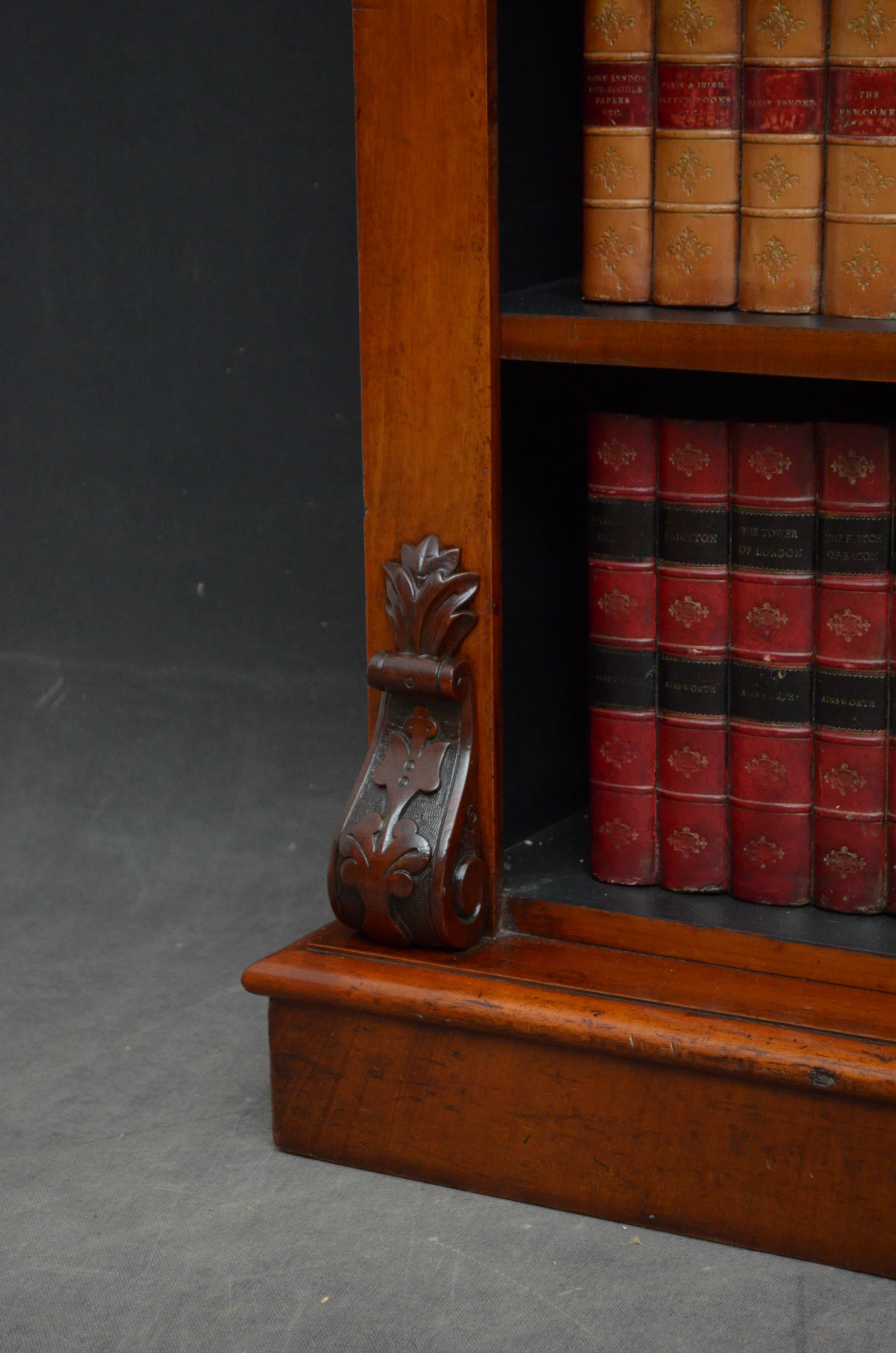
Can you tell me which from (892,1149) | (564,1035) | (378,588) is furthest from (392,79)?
(892,1149)

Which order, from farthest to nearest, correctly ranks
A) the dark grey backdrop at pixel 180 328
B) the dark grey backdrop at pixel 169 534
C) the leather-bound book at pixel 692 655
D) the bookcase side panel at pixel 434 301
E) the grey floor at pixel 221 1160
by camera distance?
the dark grey backdrop at pixel 180 328
the dark grey backdrop at pixel 169 534
the leather-bound book at pixel 692 655
the bookcase side panel at pixel 434 301
the grey floor at pixel 221 1160

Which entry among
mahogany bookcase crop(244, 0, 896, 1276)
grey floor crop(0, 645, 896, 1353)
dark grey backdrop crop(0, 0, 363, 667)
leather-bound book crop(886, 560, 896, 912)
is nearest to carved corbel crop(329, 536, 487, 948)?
mahogany bookcase crop(244, 0, 896, 1276)

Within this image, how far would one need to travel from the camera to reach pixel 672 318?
1706 millimetres

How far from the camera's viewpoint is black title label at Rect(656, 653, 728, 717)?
1.85 m

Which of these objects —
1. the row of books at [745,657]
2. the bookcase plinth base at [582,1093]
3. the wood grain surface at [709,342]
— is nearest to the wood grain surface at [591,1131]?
the bookcase plinth base at [582,1093]

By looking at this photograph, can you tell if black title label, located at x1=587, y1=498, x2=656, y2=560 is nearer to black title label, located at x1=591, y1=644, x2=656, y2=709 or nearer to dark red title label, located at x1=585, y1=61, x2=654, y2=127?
black title label, located at x1=591, y1=644, x2=656, y2=709

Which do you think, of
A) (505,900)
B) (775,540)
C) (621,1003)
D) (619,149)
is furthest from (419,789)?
(619,149)

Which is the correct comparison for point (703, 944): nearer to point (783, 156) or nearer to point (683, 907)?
point (683, 907)

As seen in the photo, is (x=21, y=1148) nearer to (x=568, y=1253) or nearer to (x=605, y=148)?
(x=568, y=1253)

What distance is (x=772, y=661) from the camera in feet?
5.97

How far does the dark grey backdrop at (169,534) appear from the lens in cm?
222

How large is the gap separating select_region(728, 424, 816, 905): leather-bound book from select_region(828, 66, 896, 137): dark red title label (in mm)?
241

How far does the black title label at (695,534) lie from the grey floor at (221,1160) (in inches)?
22.1

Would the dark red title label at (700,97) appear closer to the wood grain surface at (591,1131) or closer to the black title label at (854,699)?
the black title label at (854,699)
